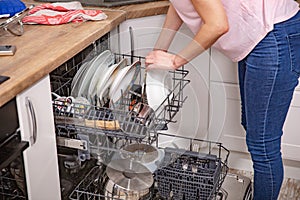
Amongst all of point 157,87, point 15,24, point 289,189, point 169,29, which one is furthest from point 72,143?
point 289,189

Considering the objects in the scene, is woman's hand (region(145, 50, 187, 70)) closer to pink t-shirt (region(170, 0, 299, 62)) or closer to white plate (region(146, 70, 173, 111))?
white plate (region(146, 70, 173, 111))

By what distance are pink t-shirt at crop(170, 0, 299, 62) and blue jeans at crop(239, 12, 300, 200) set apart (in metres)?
0.02

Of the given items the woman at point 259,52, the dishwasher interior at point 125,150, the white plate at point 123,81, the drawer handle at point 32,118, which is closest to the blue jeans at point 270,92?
the woman at point 259,52

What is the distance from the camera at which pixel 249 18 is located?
1.59 metres

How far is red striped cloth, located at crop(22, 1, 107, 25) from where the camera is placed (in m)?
1.74

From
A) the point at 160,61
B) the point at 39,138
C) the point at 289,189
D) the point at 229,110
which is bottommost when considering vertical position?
the point at 289,189

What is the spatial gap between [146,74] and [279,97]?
1.45 ft

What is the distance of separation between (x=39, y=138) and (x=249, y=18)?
2.42ft

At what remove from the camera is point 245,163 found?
7.88 ft

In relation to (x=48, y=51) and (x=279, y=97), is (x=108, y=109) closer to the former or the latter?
(x=48, y=51)

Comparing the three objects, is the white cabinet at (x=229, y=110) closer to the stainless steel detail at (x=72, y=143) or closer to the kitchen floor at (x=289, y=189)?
the kitchen floor at (x=289, y=189)

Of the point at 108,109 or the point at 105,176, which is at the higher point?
the point at 108,109

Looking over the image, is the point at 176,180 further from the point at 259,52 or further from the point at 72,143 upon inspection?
the point at 259,52

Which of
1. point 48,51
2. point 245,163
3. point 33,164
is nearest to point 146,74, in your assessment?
point 48,51
